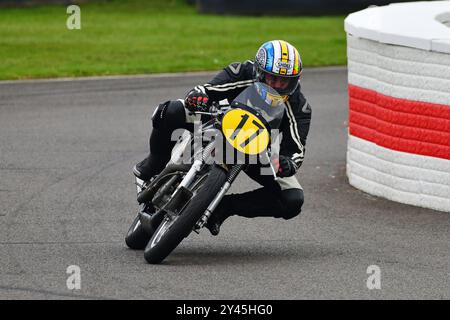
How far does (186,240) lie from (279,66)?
5.79ft

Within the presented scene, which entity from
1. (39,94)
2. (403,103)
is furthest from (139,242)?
(39,94)

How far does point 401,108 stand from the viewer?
37.4 ft

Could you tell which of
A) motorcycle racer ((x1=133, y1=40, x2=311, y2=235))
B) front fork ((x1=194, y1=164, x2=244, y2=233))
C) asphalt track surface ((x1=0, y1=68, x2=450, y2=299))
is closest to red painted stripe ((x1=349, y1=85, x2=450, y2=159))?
asphalt track surface ((x1=0, y1=68, x2=450, y2=299))

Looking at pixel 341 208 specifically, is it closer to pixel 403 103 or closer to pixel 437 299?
pixel 403 103

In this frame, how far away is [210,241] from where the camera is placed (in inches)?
375

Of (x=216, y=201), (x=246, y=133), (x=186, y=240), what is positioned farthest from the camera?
(x=186, y=240)

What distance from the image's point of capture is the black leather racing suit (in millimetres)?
8805

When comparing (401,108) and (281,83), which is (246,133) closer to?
(281,83)

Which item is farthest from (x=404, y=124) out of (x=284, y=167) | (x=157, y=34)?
(x=157, y=34)

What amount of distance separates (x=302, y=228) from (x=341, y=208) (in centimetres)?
108

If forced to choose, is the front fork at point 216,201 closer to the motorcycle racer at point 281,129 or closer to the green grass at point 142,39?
the motorcycle racer at point 281,129

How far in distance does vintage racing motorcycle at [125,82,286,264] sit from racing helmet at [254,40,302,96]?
62 mm

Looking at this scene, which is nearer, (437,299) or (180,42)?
(437,299)
